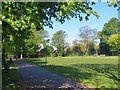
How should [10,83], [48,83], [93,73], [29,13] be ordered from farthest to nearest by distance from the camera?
[93,73] → [48,83] → [10,83] → [29,13]

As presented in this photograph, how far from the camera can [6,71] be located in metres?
26.2

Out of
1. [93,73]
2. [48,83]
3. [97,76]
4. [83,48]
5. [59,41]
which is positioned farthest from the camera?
[59,41]

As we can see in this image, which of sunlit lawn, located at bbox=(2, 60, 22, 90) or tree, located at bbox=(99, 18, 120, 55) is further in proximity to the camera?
tree, located at bbox=(99, 18, 120, 55)

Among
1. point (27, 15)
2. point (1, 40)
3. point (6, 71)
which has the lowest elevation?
point (6, 71)

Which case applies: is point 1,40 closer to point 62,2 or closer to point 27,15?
point 27,15

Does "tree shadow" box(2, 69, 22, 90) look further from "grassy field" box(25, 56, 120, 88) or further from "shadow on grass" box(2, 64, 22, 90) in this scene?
"grassy field" box(25, 56, 120, 88)

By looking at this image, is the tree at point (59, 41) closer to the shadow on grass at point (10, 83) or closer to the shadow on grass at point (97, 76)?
the shadow on grass at point (97, 76)

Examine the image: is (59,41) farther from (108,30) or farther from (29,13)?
(29,13)

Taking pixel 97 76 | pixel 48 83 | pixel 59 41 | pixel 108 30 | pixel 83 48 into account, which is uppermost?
pixel 108 30

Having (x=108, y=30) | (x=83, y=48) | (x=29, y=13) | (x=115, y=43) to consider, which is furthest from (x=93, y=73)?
(x=108, y=30)

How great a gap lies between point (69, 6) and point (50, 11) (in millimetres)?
1975

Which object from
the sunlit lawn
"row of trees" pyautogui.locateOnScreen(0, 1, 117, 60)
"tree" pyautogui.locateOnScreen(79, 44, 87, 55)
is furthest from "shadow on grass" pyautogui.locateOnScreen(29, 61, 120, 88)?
"tree" pyautogui.locateOnScreen(79, 44, 87, 55)

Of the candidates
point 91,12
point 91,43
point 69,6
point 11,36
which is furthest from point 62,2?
point 91,43

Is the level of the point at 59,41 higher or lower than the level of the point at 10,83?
higher
